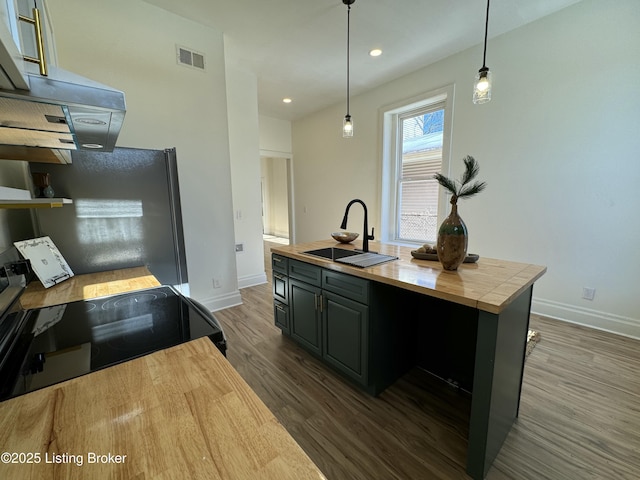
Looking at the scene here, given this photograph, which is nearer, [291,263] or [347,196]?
[291,263]

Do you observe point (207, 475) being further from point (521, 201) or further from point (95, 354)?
point (521, 201)

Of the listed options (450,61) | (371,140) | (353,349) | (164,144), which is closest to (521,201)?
(450,61)

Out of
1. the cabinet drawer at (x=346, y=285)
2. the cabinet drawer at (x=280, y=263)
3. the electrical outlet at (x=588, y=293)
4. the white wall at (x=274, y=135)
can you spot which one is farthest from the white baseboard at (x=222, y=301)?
the electrical outlet at (x=588, y=293)

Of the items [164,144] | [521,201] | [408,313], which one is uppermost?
[164,144]

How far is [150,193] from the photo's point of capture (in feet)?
7.02

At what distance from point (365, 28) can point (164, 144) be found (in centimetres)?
235

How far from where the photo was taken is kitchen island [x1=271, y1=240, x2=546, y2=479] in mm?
1195

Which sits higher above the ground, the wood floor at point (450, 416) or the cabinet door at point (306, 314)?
the cabinet door at point (306, 314)

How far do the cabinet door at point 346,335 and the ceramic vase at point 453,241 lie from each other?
559 mm

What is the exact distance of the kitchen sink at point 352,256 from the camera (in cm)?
176

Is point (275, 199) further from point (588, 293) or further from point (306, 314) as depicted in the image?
point (588, 293)

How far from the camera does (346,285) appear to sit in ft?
5.66

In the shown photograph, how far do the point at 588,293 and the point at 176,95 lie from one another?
453cm

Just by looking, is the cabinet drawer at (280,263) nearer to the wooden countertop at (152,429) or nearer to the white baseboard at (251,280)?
the wooden countertop at (152,429)
